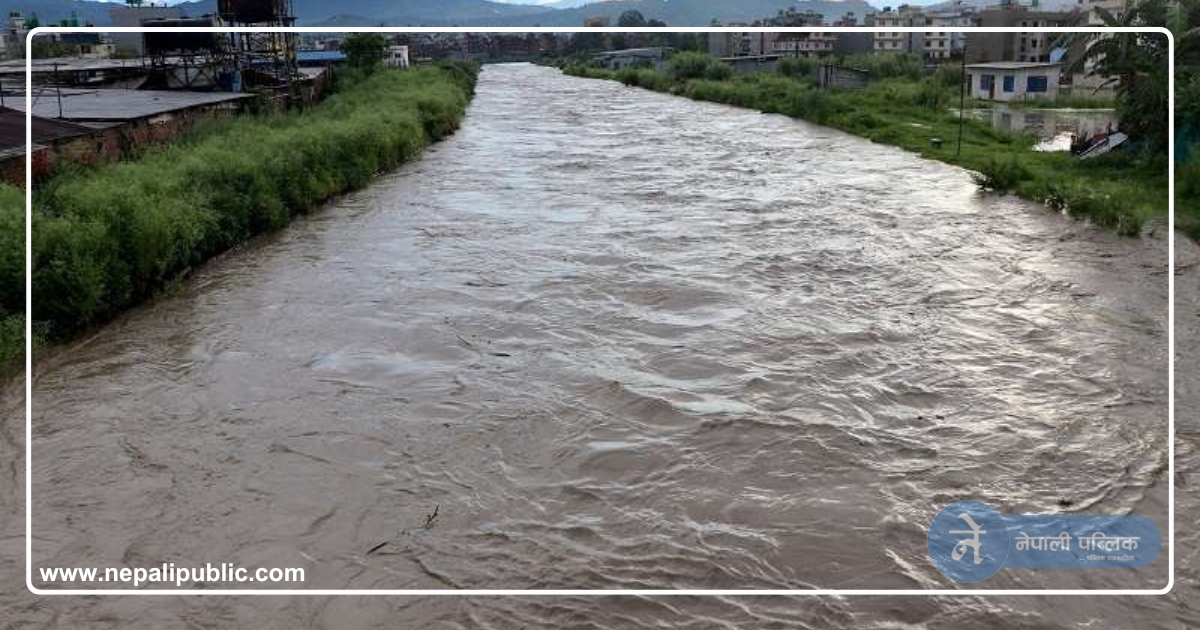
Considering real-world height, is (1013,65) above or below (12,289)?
above

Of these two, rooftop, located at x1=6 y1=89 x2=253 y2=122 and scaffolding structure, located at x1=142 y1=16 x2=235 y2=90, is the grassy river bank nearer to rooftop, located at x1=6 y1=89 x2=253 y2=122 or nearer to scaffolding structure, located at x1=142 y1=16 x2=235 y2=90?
rooftop, located at x1=6 y1=89 x2=253 y2=122

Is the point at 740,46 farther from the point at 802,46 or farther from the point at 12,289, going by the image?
the point at 12,289

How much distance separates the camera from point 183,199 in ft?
20.4

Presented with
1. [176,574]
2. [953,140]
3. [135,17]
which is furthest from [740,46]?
[176,574]

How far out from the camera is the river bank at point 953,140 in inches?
290

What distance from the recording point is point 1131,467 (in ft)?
11.4

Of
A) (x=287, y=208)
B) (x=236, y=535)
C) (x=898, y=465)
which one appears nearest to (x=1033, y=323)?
(x=898, y=465)

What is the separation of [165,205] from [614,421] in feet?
11.2

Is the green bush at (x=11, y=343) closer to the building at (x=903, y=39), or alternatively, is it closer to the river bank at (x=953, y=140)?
the river bank at (x=953, y=140)

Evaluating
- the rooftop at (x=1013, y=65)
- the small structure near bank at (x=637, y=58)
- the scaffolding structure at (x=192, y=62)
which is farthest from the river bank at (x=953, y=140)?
the scaffolding structure at (x=192, y=62)

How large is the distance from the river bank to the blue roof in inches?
286

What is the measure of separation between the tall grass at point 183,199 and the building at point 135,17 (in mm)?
8829

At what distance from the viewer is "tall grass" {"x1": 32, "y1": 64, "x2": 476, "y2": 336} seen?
4.95 m

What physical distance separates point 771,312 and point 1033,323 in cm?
130
